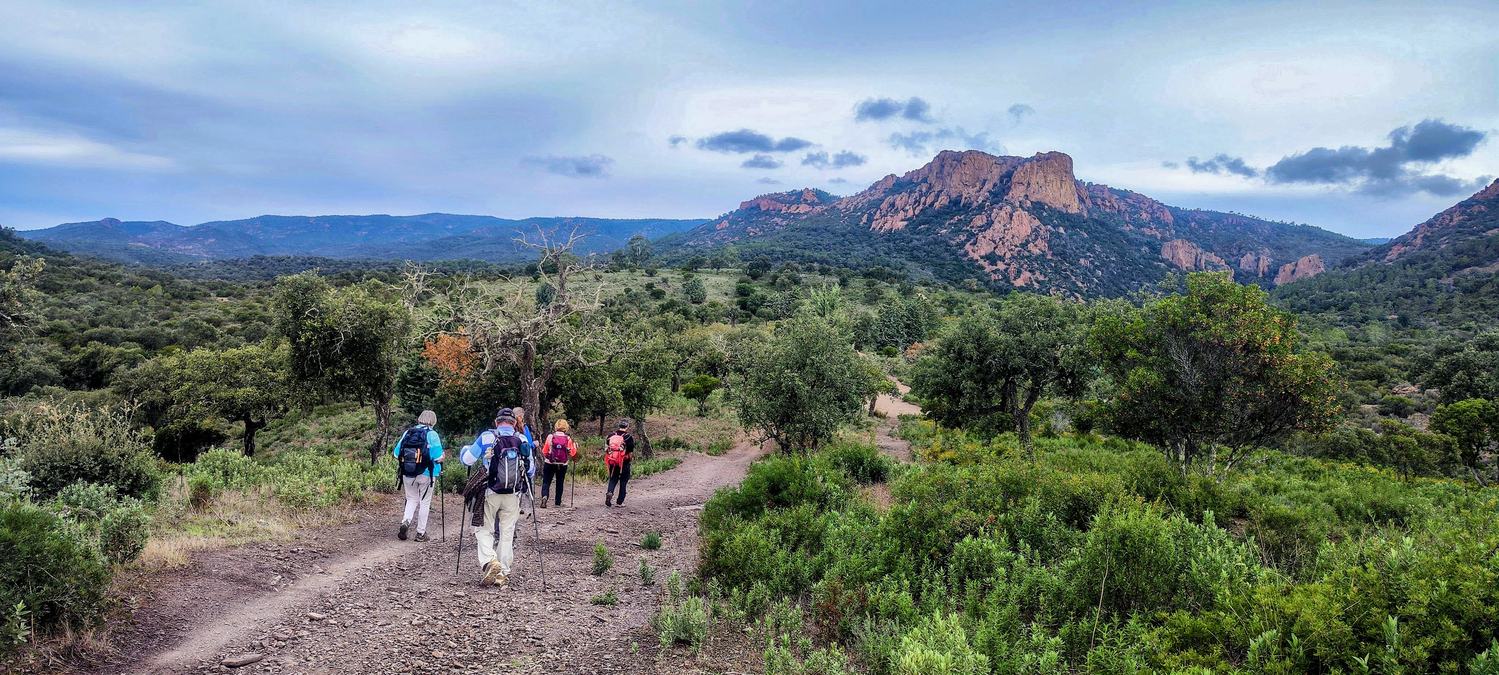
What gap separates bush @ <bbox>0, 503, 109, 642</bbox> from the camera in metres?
4.81

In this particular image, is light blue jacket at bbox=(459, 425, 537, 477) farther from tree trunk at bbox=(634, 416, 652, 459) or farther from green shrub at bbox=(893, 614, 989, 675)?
tree trunk at bbox=(634, 416, 652, 459)

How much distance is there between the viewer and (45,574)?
5008 mm

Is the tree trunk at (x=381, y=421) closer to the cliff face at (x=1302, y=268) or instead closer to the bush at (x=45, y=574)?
the bush at (x=45, y=574)

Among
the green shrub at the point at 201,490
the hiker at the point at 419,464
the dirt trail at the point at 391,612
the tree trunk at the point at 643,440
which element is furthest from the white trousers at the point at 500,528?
the tree trunk at the point at 643,440

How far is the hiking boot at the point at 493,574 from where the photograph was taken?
738 cm

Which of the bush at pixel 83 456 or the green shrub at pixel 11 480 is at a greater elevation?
the green shrub at pixel 11 480

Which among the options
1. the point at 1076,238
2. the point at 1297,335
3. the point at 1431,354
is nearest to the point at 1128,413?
the point at 1297,335

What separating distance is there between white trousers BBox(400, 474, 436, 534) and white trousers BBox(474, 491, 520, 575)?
2080 mm

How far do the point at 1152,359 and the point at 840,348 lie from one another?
278 inches

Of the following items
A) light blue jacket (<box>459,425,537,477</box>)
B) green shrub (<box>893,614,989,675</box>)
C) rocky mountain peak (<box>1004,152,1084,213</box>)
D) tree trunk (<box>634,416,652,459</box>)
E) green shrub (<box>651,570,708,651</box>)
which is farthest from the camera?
rocky mountain peak (<box>1004,152,1084,213</box>)

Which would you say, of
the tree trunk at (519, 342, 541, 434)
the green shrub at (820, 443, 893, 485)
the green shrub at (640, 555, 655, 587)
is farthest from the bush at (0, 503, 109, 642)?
the green shrub at (820, 443, 893, 485)

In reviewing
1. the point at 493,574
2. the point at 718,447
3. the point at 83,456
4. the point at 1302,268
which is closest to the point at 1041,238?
the point at 1302,268

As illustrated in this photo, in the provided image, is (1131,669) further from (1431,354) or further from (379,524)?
(1431,354)

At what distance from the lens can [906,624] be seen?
581 centimetres
